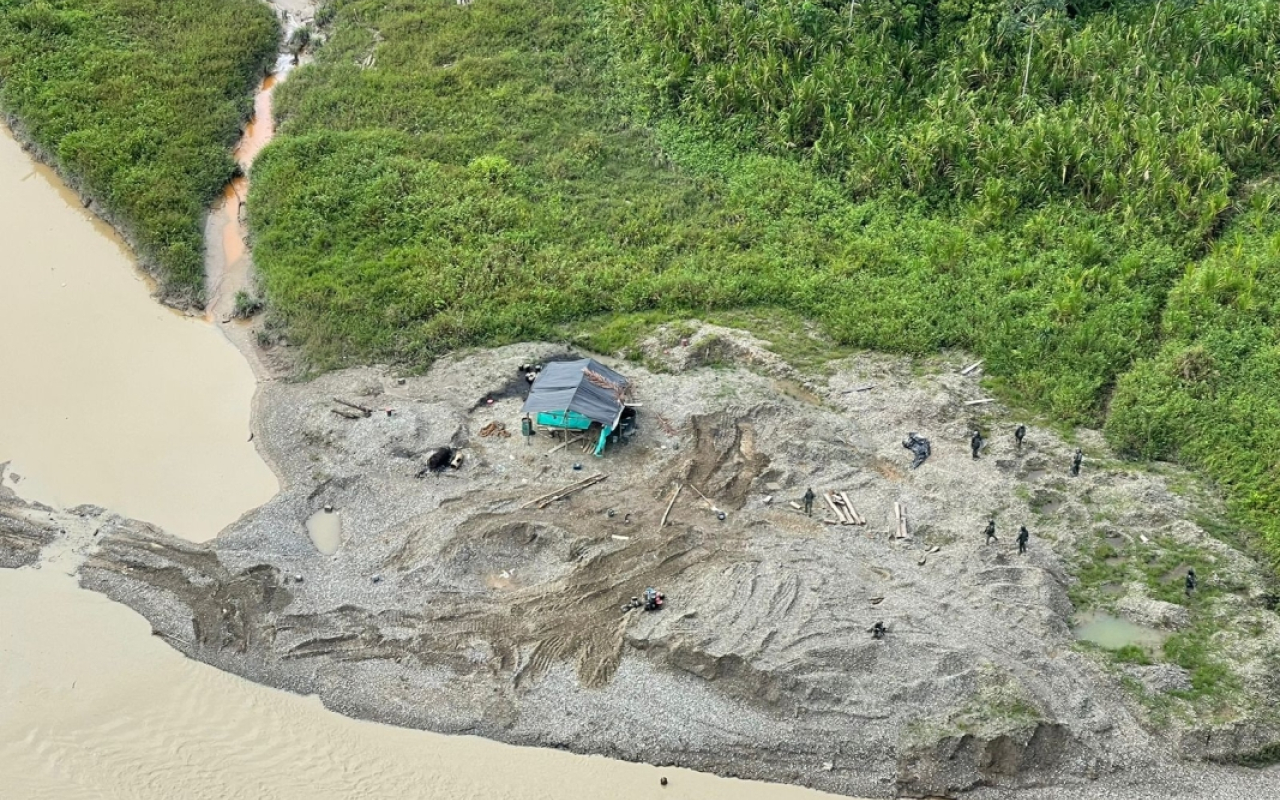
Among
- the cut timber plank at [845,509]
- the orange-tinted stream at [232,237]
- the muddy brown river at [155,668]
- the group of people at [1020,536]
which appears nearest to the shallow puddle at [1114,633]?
the group of people at [1020,536]

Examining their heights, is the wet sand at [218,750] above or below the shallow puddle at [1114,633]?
above

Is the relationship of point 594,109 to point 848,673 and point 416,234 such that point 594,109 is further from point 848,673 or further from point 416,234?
Answer: point 848,673

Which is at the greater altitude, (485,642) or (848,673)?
(485,642)

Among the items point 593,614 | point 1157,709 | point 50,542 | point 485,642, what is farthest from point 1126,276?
point 50,542

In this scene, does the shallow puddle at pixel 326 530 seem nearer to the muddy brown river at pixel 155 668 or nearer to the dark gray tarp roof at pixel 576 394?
the muddy brown river at pixel 155 668

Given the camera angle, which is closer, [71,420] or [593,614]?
[593,614]

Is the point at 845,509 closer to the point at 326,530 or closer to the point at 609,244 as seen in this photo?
the point at 326,530

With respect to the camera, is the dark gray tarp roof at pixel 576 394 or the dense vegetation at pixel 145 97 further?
the dense vegetation at pixel 145 97

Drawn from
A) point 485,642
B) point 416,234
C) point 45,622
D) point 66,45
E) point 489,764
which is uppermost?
point 66,45
